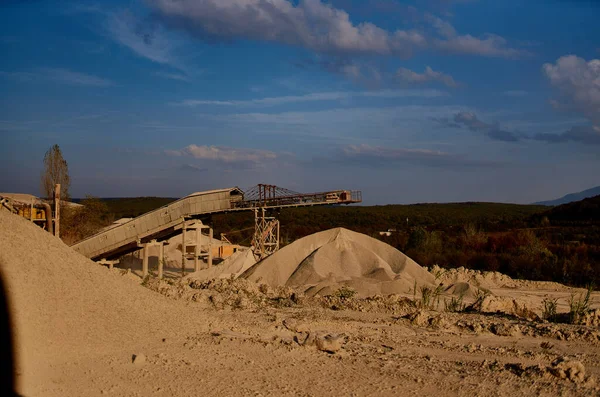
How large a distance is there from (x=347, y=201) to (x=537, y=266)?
8.28 m

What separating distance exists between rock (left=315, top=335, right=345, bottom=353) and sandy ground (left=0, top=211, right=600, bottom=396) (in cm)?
2

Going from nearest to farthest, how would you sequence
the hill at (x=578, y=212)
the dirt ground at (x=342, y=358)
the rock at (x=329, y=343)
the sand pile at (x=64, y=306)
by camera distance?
1. the dirt ground at (x=342, y=358)
2. the sand pile at (x=64, y=306)
3. the rock at (x=329, y=343)
4. the hill at (x=578, y=212)

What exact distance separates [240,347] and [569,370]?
13.9 ft

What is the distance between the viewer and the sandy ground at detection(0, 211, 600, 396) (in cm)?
665

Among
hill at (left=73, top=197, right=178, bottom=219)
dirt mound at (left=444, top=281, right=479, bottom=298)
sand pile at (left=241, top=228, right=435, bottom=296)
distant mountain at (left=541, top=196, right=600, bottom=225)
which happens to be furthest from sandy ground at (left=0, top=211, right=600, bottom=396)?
hill at (left=73, top=197, right=178, bottom=219)

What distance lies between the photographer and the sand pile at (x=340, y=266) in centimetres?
1744

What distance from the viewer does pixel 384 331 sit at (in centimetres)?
948

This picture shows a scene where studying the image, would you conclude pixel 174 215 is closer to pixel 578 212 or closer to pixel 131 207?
pixel 578 212

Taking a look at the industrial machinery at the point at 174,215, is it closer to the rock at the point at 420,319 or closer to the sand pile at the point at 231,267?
the sand pile at the point at 231,267

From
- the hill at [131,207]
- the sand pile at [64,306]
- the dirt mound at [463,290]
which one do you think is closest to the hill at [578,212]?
→ the dirt mound at [463,290]

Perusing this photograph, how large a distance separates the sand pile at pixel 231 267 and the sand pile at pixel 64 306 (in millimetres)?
12799

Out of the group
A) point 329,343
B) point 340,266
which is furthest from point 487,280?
point 329,343

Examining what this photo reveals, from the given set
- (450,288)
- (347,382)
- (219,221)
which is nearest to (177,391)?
(347,382)

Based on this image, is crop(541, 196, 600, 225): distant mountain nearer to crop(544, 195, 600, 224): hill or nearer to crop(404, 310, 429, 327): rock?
crop(544, 195, 600, 224): hill
